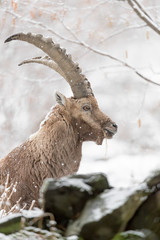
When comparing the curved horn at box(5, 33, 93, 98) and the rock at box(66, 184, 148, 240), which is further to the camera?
the curved horn at box(5, 33, 93, 98)

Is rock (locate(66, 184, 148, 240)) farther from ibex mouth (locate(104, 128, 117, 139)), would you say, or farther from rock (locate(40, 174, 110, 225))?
ibex mouth (locate(104, 128, 117, 139))

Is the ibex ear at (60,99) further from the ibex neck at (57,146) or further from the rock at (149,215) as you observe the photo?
the rock at (149,215)

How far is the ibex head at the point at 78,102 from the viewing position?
5.32 meters

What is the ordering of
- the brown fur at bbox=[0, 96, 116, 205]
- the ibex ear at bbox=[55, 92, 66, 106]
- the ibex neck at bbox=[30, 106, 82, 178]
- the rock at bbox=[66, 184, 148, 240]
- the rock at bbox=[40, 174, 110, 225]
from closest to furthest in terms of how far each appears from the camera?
1. the rock at bbox=[66, 184, 148, 240]
2. the rock at bbox=[40, 174, 110, 225]
3. the brown fur at bbox=[0, 96, 116, 205]
4. the ibex neck at bbox=[30, 106, 82, 178]
5. the ibex ear at bbox=[55, 92, 66, 106]

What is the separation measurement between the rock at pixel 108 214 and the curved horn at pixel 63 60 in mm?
3270

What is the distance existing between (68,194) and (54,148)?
2.95 metres

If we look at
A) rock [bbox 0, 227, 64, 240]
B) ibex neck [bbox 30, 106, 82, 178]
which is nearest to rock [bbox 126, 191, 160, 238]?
rock [bbox 0, 227, 64, 240]

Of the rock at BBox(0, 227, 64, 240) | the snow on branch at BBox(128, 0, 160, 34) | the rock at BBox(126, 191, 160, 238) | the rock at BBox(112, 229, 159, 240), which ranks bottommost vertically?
the rock at BBox(0, 227, 64, 240)

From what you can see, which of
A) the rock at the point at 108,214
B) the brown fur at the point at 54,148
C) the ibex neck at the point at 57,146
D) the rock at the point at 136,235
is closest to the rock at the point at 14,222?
the rock at the point at 108,214

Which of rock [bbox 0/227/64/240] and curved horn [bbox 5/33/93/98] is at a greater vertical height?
curved horn [bbox 5/33/93/98]

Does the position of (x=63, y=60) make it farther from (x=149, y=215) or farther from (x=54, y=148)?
(x=149, y=215)

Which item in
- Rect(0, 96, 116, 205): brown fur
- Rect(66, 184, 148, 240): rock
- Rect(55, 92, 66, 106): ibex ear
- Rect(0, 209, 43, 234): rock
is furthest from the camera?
Rect(55, 92, 66, 106): ibex ear

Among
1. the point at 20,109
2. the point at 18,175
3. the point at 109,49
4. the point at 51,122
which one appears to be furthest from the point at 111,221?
the point at 109,49

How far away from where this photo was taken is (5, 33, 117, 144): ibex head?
532 cm
